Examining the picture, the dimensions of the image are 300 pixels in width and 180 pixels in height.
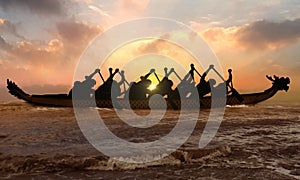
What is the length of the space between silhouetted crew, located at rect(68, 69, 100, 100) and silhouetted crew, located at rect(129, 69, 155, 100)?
3206mm

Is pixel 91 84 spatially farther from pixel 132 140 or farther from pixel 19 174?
pixel 19 174

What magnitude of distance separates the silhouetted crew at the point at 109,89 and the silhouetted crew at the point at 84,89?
56 cm

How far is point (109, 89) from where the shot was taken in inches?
914

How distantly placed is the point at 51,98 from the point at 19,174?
18.5 meters

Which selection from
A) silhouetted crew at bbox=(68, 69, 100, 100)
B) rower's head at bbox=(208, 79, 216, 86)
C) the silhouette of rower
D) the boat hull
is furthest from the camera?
rower's head at bbox=(208, 79, 216, 86)

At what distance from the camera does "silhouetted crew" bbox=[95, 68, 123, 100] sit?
23.1 meters

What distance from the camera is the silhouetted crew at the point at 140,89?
74.3ft

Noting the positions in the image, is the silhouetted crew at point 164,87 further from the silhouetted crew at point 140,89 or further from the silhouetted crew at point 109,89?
the silhouetted crew at point 109,89

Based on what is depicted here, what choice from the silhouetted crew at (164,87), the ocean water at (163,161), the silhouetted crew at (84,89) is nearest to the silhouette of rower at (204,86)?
the silhouetted crew at (164,87)

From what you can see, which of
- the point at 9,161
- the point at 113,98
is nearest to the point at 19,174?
the point at 9,161

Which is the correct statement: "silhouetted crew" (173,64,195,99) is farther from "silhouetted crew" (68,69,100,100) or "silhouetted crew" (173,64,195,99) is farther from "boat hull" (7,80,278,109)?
"silhouetted crew" (68,69,100,100)

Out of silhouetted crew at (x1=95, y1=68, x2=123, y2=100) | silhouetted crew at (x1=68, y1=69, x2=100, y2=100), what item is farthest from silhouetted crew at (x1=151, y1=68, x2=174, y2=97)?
silhouetted crew at (x1=68, y1=69, x2=100, y2=100)

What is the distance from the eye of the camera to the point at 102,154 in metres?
6.57

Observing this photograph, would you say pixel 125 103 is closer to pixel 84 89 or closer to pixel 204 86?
pixel 84 89
